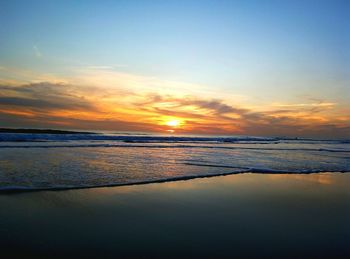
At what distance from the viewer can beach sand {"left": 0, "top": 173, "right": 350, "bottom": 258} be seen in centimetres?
349

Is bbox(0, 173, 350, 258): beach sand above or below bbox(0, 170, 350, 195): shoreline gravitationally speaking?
below

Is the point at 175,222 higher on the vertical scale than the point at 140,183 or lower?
lower

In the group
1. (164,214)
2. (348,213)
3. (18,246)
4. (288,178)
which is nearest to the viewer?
(18,246)

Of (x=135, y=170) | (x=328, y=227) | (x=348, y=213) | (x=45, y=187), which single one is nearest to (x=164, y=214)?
(x=328, y=227)

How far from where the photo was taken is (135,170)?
9570mm

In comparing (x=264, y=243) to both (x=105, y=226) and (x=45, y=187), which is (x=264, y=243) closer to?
(x=105, y=226)

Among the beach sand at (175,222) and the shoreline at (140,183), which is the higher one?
the shoreline at (140,183)

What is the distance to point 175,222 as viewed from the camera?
449cm

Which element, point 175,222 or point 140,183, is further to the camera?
point 140,183

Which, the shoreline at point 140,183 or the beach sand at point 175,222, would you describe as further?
the shoreline at point 140,183

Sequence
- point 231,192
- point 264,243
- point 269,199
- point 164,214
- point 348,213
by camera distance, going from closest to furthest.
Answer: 1. point 264,243
2. point 164,214
3. point 348,213
4. point 269,199
5. point 231,192

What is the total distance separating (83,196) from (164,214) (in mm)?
2015

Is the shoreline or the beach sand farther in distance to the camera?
the shoreline

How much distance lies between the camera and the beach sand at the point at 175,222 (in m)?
3.49
